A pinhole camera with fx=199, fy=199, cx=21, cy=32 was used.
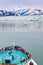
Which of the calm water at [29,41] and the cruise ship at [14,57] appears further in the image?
the calm water at [29,41]

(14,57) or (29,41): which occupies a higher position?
(14,57)

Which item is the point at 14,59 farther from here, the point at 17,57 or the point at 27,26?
the point at 27,26

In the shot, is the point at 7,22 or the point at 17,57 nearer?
the point at 17,57

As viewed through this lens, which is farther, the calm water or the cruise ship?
the calm water

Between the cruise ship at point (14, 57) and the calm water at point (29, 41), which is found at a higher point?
the cruise ship at point (14, 57)

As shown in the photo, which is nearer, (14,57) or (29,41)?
(14,57)

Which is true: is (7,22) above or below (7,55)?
below

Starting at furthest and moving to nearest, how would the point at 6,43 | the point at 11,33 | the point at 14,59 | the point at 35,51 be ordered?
the point at 11,33 → the point at 6,43 → the point at 35,51 → the point at 14,59

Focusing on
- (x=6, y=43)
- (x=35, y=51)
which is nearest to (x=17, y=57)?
(x=35, y=51)
